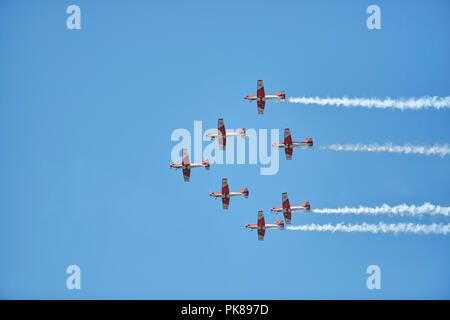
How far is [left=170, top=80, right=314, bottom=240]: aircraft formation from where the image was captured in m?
74.3

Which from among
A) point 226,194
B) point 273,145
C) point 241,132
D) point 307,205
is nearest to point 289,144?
point 273,145

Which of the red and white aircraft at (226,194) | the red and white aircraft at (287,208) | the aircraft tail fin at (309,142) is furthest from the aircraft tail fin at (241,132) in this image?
the red and white aircraft at (287,208)

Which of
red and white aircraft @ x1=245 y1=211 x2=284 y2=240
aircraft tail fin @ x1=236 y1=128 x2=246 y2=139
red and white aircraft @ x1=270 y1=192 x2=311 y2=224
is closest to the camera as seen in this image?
aircraft tail fin @ x1=236 y1=128 x2=246 y2=139

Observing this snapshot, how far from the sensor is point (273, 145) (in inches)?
2943

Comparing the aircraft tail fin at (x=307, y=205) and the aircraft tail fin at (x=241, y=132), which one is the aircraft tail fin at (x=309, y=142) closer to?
the aircraft tail fin at (x=307, y=205)

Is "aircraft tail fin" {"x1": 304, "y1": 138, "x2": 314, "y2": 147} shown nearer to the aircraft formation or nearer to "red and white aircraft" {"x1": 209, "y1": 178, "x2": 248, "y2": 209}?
the aircraft formation

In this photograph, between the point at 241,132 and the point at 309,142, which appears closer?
the point at 309,142

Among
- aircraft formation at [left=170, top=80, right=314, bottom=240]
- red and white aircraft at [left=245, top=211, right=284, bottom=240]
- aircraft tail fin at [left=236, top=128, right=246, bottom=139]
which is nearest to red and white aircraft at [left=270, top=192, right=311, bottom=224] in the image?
aircraft formation at [left=170, top=80, right=314, bottom=240]

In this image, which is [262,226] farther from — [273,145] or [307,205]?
[273,145]
